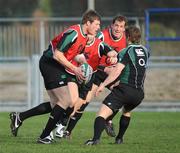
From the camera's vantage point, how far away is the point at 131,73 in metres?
11.7

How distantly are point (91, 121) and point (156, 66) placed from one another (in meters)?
5.18

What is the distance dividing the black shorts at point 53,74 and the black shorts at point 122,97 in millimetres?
916

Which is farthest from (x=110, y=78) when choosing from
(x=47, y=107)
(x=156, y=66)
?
(x=156, y=66)

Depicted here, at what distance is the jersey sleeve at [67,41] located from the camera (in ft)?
38.6

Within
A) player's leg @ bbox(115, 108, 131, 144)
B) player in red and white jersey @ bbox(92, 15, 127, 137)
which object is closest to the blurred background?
player in red and white jersey @ bbox(92, 15, 127, 137)

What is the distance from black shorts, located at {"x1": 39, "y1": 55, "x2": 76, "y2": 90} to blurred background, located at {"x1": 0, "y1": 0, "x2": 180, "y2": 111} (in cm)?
863

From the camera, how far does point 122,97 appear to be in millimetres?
11625

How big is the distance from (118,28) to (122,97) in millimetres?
2113

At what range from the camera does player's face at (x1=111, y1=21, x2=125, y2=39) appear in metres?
Answer: 13.3

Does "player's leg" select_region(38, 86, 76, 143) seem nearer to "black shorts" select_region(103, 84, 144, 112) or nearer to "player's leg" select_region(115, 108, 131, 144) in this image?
"black shorts" select_region(103, 84, 144, 112)

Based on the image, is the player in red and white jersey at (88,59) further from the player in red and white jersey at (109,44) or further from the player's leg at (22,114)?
the player's leg at (22,114)

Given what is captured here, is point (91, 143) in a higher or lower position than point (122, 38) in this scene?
lower

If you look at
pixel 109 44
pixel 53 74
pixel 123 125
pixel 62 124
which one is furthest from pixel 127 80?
pixel 109 44

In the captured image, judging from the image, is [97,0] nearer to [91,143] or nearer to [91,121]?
[91,121]
